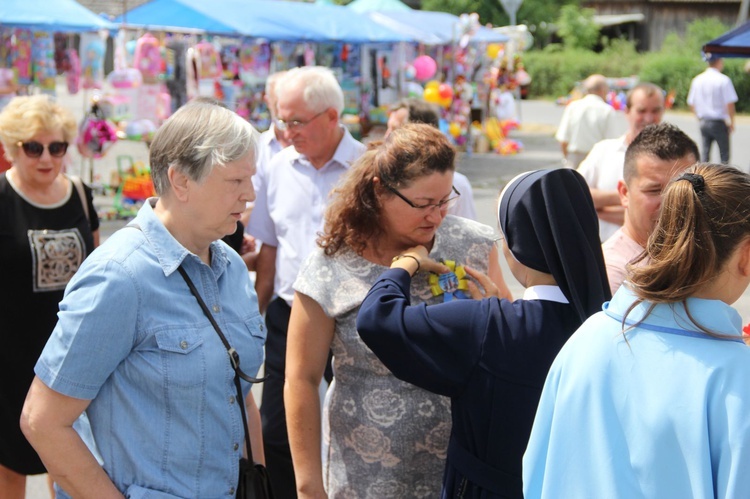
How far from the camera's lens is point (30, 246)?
3.67 meters

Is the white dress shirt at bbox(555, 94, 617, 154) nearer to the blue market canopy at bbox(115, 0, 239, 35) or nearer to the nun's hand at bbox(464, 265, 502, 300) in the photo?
the blue market canopy at bbox(115, 0, 239, 35)

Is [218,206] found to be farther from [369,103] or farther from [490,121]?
[490,121]

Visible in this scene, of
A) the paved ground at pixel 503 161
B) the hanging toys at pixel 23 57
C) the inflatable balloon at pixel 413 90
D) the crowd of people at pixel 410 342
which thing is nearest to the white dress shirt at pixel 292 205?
the crowd of people at pixel 410 342

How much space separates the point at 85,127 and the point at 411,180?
25.8 ft

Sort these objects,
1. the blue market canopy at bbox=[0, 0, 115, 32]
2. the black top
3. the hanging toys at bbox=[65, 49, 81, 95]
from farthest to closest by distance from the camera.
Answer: the hanging toys at bbox=[65, 49, 81, 95] < the blue market canopy at bbox=[0, 0, 115, 32] < the black top

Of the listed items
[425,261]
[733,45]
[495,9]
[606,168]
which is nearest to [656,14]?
[495,9]

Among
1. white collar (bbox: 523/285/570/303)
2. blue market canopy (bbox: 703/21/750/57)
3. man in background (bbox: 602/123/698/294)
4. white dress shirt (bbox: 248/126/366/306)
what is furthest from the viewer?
blue market canopy (bbox: 703/21/750/57)

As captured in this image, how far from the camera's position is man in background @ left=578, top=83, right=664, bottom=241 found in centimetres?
468

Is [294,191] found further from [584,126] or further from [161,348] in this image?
[584,126]

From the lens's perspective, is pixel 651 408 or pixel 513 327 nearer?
pixel 651 408

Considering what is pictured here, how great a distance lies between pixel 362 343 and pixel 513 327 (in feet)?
2.09

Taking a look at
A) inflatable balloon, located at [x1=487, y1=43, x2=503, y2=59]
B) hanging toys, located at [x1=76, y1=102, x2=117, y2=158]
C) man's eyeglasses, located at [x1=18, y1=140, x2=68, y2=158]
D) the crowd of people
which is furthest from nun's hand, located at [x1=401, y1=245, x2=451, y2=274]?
inflatable balloon, located at [x1=487, y1=43, x2=503, y2=59]

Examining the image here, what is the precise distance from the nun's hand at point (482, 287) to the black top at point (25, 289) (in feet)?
6.15

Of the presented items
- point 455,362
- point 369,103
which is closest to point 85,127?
point 369,103
